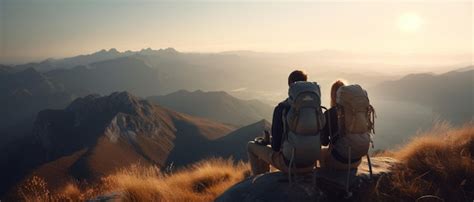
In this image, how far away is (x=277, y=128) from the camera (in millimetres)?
6512

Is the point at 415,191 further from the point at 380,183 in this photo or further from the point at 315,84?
the point at 315,84

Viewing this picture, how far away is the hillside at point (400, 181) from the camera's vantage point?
616cm

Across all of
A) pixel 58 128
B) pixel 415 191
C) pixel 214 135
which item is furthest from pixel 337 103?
pixel 58 128

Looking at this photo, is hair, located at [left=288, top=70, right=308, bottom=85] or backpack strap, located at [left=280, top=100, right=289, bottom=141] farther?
hair, located at [left=288, top=70, right=308, bottom=85]

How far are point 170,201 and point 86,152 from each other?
14157 centimetres

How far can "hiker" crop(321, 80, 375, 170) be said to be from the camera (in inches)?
259

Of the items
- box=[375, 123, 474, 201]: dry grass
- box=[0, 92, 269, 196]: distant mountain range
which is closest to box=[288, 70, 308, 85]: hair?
box=[375, 123, 474, 201]: dry grass

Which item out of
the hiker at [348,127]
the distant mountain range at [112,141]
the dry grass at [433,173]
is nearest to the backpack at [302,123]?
the hiker at [348,127]

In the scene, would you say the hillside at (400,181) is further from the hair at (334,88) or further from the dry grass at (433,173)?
the hair at (334,88)

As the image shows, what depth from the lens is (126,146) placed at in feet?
523

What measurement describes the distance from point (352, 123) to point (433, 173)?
1.77 meters

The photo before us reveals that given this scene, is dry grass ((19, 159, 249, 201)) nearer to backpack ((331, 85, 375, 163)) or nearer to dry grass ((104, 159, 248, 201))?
dry grass ((104, 159, 248, 201))

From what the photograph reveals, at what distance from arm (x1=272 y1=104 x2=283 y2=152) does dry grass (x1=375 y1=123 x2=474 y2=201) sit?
1811mm

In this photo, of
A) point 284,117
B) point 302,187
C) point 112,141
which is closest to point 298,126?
point 284,117
